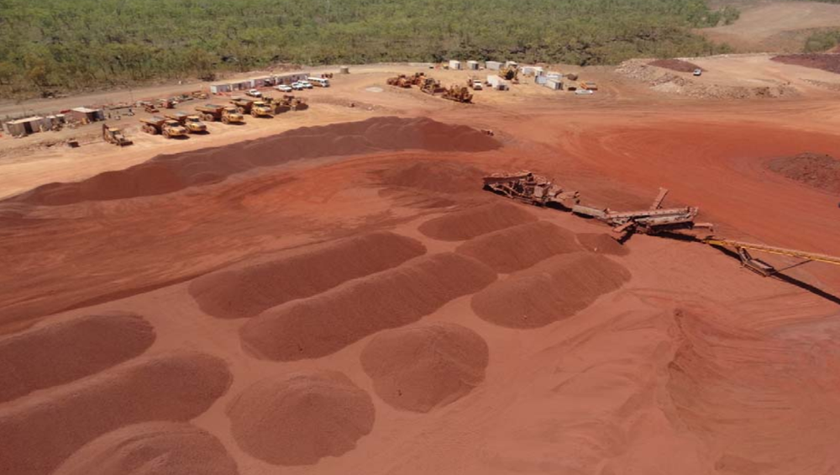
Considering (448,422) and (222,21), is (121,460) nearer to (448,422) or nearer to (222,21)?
(448,422)

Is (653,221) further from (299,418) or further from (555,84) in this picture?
(555,84)

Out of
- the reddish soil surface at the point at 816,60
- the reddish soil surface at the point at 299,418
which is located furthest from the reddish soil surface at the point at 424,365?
the reddish soil surface at the point at 816,60

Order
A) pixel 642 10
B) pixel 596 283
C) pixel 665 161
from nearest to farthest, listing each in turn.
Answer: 1. pixel 596 283
2. pixel 665 161
3. pixel 642 10

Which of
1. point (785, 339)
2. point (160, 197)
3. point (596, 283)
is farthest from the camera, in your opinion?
point (160, 197)

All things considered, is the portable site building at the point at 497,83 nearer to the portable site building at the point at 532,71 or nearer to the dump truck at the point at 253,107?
the portable site building at the point at 532,71

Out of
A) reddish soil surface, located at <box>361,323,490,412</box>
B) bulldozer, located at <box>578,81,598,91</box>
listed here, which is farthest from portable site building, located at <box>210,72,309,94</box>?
reddish soil surface, located at <box>361,323,490,412</box>

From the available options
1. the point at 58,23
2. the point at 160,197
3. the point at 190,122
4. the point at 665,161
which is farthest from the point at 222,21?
the point at 665,161
